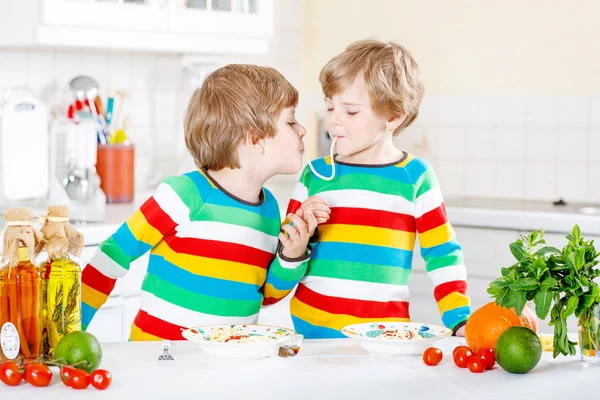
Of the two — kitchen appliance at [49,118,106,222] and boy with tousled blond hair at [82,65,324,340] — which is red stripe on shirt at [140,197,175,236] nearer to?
boy with tousled blond hair at [82,65,324,340]

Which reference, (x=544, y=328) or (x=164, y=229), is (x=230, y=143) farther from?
(x=544, y=328)

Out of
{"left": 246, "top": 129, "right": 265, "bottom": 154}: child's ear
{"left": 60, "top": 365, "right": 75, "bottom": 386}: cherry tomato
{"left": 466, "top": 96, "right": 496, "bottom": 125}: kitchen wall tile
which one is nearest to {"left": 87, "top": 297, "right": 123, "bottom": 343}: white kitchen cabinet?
{"left": 246, "top": 129, "right": 265, "bottom": 154}: child's ear

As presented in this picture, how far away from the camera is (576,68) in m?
3.38

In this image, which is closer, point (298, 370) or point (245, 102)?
point (298, 370)

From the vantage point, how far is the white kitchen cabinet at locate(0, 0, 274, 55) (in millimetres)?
2721

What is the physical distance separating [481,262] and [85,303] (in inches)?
66.2

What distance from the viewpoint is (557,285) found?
1395 mm

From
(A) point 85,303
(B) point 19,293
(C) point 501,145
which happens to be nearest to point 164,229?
(A) point 85,303

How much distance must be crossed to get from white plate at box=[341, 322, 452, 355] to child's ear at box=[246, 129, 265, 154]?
46 centimetres

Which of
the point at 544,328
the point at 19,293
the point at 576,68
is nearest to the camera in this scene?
the point at 19,293

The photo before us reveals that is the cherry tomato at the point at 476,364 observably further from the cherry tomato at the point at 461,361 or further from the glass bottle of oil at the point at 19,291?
the glass bottle of oil at the point at 19,291

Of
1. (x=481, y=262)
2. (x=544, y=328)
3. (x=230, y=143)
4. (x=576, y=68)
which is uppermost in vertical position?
(x=576, y=68)

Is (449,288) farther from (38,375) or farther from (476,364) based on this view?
(38,375)

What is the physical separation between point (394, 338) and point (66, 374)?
1.71 feet
